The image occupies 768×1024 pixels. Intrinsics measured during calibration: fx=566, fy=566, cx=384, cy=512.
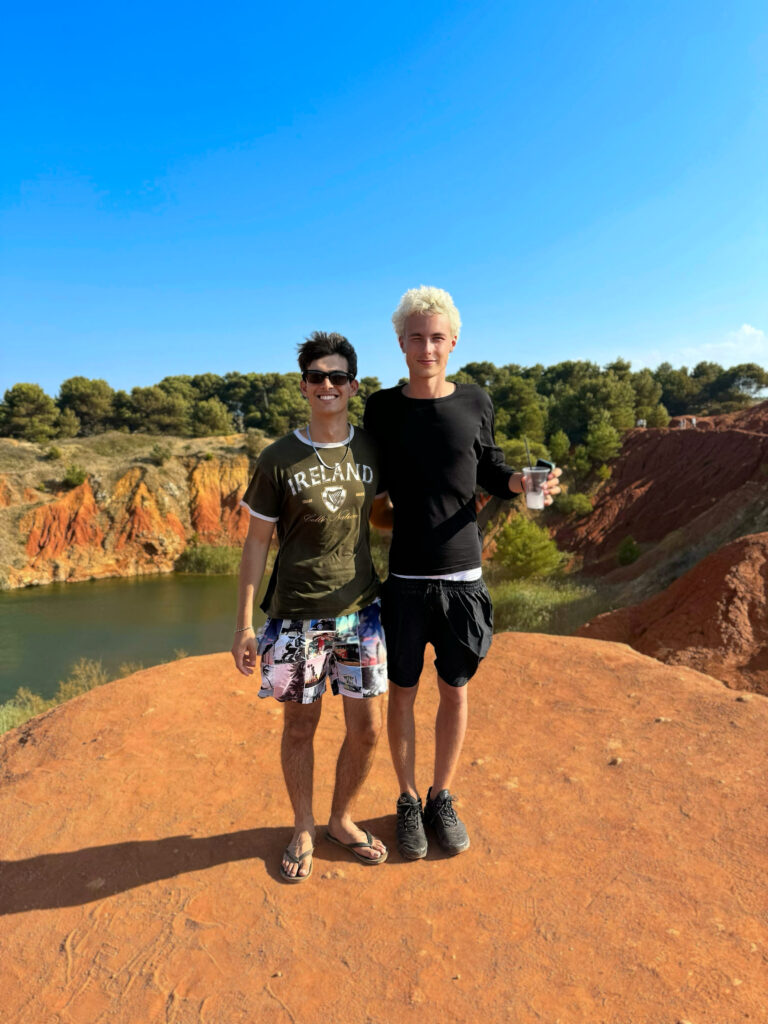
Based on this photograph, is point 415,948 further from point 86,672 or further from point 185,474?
point 185,474

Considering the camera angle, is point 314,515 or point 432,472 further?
point 432,472

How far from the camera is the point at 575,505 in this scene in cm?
2834

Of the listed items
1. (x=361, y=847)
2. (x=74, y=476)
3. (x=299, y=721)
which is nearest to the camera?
(x=299, y=721)

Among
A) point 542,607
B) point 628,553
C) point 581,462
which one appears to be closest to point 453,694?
point 542,607

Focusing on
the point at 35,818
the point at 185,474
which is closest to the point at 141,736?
the point at 35,818

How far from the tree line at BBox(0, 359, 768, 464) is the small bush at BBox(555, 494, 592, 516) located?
3.06 meters

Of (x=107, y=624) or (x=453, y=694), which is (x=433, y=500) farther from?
(x=107, y=624)

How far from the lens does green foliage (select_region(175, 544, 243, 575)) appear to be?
2966 cm

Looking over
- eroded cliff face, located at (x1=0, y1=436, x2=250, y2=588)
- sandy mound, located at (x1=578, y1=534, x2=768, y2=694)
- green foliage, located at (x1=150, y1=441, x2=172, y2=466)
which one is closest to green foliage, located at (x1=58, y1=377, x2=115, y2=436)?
eroded cliff face, located at (x1=0, y1=436, x2=250, y2=588)

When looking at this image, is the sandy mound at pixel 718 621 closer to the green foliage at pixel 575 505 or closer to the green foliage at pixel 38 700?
the green foliage at pixel 38 700

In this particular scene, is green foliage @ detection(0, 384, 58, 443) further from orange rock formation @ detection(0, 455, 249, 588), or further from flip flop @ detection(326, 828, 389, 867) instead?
flip flop @ detection(326, 828, 389, 867)

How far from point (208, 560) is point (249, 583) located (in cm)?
2876

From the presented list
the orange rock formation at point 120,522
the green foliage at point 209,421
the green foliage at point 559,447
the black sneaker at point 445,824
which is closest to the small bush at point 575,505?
the green foliage at point 559,447

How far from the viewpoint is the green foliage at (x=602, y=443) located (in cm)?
3019
